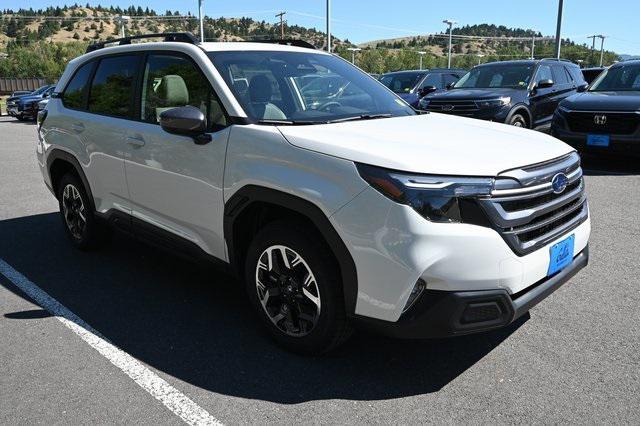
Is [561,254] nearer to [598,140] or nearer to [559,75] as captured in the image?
[598,140]

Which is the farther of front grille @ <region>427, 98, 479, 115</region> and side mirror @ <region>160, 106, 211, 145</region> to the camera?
front grille @ <region>427, 98, 479, 115</region>

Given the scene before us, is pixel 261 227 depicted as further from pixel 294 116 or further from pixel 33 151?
pixel 33 151

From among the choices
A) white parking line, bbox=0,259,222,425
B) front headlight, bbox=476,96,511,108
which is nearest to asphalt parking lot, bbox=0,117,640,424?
white parking line, bbox=0,259,222,425

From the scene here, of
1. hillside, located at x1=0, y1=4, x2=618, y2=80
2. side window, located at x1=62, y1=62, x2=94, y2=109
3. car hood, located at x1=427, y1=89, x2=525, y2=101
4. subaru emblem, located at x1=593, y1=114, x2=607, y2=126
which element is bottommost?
subaru emblem, located at x1=593, y1=114, x2=607, y2=126

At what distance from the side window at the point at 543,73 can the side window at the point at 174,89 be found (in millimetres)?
8740

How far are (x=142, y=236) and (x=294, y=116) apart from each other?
62.5 inches

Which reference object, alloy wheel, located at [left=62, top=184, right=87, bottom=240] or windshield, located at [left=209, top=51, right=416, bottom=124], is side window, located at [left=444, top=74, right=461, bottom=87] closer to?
windshield, located at [left=209, top=51, right=416, bottom=124]

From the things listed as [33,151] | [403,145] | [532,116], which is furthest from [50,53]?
[403,145]

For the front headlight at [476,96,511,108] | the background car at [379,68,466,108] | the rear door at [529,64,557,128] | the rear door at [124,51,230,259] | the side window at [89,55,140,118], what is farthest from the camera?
the background car at [379,68,466,108]

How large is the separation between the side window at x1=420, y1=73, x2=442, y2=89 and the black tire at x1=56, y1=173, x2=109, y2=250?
407 inches

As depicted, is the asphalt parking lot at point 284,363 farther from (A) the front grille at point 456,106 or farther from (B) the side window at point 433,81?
(B) the side window at point 433,81

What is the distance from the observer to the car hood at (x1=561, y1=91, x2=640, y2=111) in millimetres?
8324

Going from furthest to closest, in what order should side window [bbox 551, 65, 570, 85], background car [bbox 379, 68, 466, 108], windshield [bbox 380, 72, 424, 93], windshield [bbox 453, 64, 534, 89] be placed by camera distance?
1. windshield [bbox 380, 72, 424, 93]
2. background car [bbox 379, 68, 466, 108]
3. side window [bbox 551, 65, 570, 85]
4. windshield [bbox 453, 64, 534, 89]

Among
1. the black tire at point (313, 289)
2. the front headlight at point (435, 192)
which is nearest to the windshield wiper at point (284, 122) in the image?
the black tire at point (313, 289)
